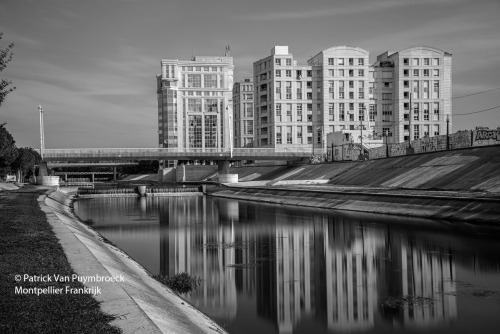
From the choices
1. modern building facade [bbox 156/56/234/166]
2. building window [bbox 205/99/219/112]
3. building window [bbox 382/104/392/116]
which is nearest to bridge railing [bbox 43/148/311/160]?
building window [bbox 382/104/392/116]

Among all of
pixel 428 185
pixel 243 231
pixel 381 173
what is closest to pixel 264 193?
pixel 381 173

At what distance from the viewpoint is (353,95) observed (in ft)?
452

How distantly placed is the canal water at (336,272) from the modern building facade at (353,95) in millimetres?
101861

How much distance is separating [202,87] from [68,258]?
545 ft

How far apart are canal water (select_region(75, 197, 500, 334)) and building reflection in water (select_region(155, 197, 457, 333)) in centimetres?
4

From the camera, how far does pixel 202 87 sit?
178 m

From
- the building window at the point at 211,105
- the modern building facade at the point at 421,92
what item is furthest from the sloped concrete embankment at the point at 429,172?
the building window at the point at 211,105

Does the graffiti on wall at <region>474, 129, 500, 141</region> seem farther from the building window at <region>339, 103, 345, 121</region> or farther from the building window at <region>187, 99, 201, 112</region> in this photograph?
the building window at <region>187, 99, 201, 112</region>

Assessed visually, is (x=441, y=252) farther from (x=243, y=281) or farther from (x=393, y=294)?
(x=243, y=281)

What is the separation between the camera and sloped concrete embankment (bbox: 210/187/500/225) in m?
33.8

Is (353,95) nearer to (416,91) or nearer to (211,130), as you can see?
(416,91)

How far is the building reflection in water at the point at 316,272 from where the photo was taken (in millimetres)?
15383

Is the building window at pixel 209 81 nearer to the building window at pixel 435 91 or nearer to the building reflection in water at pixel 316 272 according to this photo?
the building window at pixel 435 91

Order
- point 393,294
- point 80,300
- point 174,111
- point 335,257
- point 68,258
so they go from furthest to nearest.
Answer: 1. point 174,111
2. point 335,257
3. point 393,294
4. point 68,258
5. point 80,300
